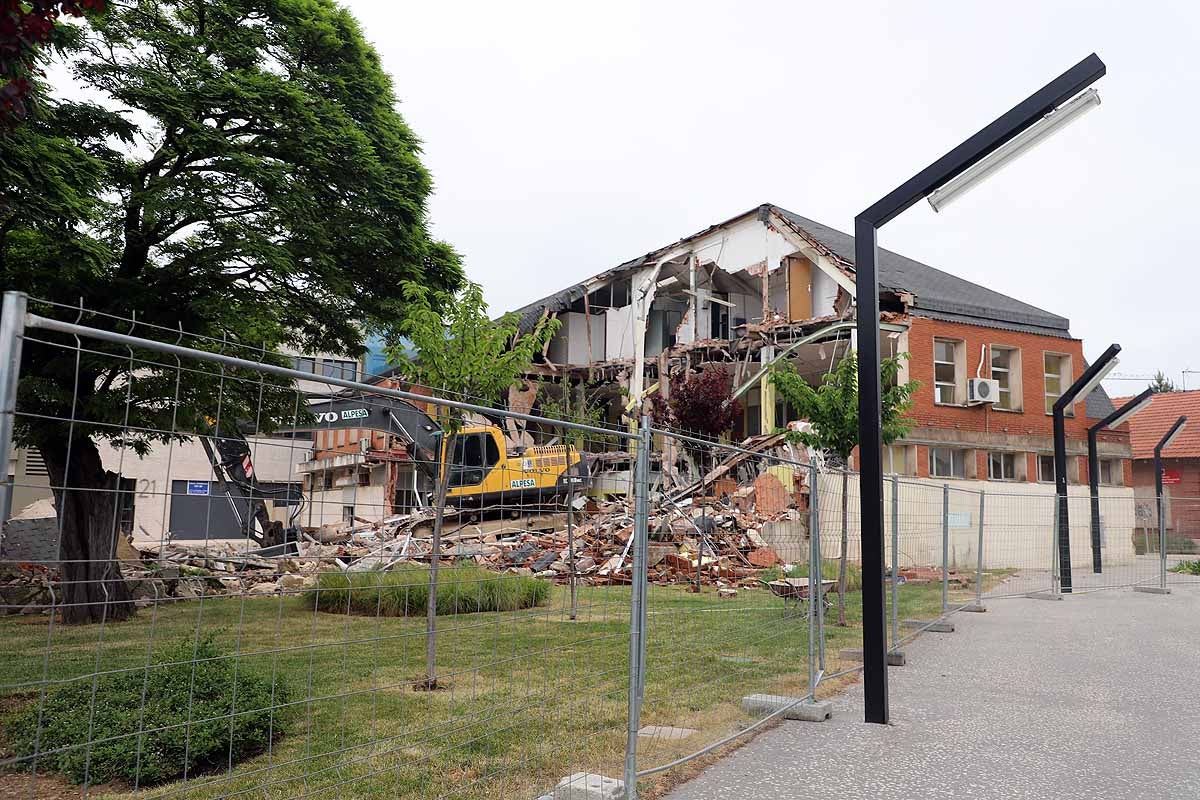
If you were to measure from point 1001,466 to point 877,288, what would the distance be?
2374 cm

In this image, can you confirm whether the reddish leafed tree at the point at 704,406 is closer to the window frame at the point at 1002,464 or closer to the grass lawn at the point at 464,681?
the window frame at the point at 1002,464

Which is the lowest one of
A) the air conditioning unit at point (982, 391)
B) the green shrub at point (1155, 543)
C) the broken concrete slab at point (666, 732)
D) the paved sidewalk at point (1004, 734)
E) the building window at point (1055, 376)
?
the paved sidewalk at point (1004, 734)

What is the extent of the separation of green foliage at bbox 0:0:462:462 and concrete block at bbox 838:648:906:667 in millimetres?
8388

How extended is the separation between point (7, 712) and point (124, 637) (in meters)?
2.59

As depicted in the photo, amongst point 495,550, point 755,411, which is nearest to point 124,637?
point 495,550

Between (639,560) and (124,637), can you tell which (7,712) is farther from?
(639,560)

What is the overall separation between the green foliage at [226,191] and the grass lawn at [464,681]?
501 centimetres

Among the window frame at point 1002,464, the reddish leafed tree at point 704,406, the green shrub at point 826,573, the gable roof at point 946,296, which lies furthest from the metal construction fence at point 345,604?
the window frame at point 1002,464

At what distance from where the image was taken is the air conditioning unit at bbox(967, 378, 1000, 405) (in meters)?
27.3

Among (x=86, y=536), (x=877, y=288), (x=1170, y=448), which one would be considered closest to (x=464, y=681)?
(x=86, y=536)

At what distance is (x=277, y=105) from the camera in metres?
14.5

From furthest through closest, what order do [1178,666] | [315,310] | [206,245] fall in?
[315,310] < [206,245] < [1178,666]

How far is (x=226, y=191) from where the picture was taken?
1430cm

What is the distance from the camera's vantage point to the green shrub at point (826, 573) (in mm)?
9398
